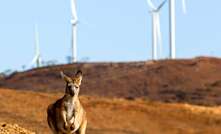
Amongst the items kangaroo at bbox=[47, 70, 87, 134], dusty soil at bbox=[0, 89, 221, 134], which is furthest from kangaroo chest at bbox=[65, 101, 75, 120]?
dusty soil at bbox=[0, 89, 221, 134]

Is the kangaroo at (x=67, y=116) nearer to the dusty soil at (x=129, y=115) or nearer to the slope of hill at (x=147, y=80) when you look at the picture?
the dusty soil at (x=129, y=115)

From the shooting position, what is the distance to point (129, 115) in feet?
196

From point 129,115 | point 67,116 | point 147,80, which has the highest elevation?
point 67,116

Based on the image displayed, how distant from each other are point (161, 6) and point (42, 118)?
93.8 ft

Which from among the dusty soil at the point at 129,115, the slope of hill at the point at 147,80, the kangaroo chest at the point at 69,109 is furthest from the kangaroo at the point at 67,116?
the slope of hill at the point at 147,80

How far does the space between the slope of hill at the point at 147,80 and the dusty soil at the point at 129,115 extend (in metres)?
11.3

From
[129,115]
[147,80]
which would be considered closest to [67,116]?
[129,115]

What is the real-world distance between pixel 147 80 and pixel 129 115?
2444 cm

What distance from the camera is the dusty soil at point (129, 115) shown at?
55188 millimetres

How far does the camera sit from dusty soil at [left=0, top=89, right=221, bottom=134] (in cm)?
5519

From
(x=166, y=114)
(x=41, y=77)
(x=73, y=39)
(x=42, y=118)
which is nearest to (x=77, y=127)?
(x=42, y=118)

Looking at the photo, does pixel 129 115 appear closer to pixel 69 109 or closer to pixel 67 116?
pixel 69 109

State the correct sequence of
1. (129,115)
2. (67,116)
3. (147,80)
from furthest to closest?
(147,80) < (129,115) < (67,116)

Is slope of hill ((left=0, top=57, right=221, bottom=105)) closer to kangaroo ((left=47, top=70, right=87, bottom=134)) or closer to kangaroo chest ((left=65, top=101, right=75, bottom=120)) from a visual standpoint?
kangaroo ((left=47, top=70, right=87, bottom=134))
